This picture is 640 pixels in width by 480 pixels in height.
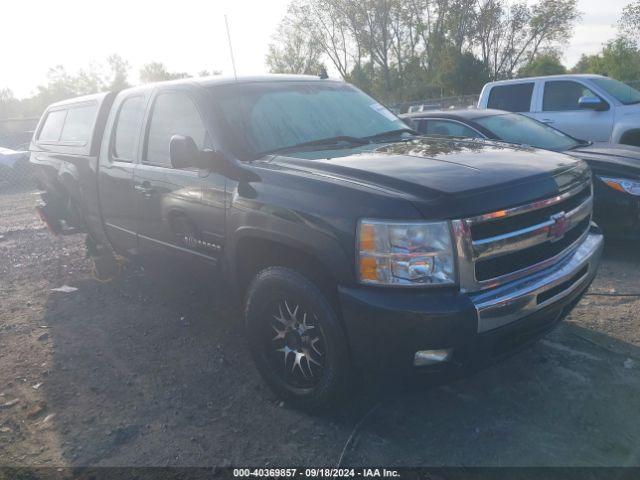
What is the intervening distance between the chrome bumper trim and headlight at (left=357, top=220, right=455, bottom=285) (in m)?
0.22

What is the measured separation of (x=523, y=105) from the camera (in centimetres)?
943

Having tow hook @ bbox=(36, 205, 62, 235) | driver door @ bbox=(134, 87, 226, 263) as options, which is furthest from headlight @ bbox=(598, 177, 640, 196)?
tow hook @ bbox=(36, 205, 62, 235)

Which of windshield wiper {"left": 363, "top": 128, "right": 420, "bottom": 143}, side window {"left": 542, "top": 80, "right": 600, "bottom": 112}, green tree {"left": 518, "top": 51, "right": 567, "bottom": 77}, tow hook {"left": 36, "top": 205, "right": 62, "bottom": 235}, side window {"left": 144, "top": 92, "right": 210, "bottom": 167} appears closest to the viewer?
side window {"left": 144, "top": 92, "right": 210, "bottom": 167}

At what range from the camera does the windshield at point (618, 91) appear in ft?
28.1

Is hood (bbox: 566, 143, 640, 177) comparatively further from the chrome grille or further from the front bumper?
the front bumper

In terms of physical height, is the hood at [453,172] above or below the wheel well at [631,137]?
above

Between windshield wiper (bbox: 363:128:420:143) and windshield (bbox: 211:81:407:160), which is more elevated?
windshield (bbox: 211:81:407:160)

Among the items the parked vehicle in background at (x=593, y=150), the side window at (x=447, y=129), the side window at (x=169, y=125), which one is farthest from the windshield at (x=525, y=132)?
the side window at (x=169, y=125)

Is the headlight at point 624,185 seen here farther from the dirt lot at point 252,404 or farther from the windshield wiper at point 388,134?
the windshield wiper at point 388,134

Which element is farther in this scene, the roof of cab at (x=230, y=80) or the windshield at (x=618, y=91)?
the windshield at (x=618, y=91)

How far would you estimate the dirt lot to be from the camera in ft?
9.36

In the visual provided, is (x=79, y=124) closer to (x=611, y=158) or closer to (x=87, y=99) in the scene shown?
(x=87, y=99)

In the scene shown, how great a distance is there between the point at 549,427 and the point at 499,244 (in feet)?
3.56

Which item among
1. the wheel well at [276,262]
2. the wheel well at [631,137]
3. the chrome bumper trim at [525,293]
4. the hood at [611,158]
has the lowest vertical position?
the wheel well at [631,137]
